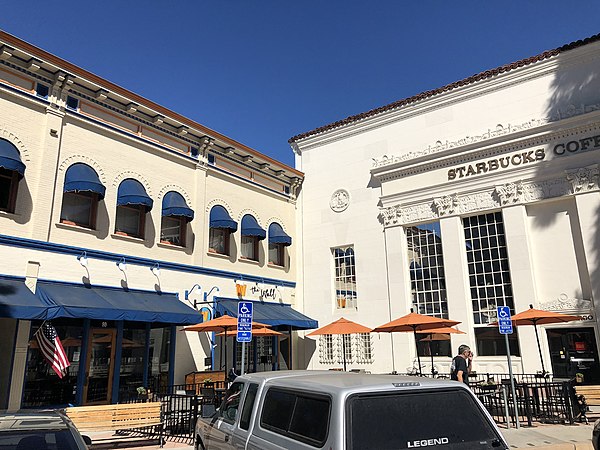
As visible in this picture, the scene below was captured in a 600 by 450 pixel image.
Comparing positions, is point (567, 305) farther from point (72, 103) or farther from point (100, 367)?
point (72, 103)

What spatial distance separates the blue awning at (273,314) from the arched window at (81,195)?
5947mm

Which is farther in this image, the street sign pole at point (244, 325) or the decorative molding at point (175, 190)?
the decorative molding at point (175, 190)

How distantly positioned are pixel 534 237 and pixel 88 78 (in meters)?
16.7

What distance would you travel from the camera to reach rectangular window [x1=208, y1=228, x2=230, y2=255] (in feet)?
65.8

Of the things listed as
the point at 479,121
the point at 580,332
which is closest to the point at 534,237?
the point at 580,332

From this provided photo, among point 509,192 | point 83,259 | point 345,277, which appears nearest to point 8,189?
point 83,259

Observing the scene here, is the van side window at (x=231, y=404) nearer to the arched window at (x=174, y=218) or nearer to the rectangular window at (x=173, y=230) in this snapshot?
the arched window at (x=174, y=218)

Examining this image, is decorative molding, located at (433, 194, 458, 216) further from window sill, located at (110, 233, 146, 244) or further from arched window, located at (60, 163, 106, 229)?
arched window, located at (60, 163, 106, 229)

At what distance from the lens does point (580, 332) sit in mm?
16594

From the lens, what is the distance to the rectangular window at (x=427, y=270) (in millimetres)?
19734

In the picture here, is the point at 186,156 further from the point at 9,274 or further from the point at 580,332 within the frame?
the point at 580,332

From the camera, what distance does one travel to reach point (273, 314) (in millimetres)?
20562

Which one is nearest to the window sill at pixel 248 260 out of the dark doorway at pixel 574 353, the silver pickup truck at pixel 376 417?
→ the dark doorway at pixel 574 353

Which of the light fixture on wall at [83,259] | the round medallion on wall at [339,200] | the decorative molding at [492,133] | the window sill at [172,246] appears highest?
the decorative molding at [492,133]
